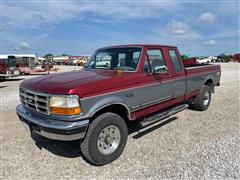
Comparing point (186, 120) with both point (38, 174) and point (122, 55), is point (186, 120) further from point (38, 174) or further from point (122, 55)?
point (38, 174)

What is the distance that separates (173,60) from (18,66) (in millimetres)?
22110

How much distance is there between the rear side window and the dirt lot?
148 cm

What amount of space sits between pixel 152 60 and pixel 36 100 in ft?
8.36

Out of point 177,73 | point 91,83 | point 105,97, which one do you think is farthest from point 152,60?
point 91,83

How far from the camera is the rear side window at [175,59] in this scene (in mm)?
5242

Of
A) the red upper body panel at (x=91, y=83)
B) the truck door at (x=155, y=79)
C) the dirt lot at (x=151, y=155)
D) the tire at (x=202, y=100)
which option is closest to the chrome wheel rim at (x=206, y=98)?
the tire at (x=202, y=100)

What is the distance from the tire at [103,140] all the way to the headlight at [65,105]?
434mm

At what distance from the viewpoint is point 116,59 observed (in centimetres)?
464

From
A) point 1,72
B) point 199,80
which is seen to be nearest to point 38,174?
point 199,80

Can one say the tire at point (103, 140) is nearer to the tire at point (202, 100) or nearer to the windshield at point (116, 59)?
the windshield at point (116, 59)

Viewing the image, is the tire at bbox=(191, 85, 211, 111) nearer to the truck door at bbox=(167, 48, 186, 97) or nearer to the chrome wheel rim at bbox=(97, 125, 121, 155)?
the truck door at bbox=(167, 48, 186, 97)

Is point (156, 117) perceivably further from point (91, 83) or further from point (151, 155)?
point (91, 83)

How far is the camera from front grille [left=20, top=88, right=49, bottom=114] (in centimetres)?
329

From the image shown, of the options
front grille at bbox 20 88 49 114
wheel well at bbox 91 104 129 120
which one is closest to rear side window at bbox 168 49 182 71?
wheel well at bbox 91 104 129 120
